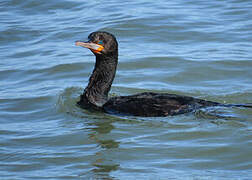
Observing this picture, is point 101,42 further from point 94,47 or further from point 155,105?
point 155,105

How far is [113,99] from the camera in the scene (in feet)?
31.6

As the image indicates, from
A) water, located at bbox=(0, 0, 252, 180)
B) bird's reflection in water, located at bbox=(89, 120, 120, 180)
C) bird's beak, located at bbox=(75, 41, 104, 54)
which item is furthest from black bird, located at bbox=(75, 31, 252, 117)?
bird's reflection in water, located at bbox=(89, 120, 120, 180)

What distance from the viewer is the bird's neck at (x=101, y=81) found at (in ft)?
32.0

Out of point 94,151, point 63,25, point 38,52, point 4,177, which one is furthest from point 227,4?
point 4,177

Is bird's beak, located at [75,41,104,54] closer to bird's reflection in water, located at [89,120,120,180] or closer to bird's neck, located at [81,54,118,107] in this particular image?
bird's neck, located at [81,54,118,107]

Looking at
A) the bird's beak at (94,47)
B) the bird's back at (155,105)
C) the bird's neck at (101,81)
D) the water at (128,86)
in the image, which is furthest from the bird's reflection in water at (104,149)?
the bird's beak at (94,47)

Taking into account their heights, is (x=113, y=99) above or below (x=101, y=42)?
below

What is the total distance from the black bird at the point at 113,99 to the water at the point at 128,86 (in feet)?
0.47

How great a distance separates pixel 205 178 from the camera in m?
6.89

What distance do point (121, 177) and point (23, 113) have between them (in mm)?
3512

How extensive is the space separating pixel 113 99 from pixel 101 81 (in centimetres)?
42

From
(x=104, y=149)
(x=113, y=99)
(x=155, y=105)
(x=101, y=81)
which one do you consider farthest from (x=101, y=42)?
(x=104, y=149)

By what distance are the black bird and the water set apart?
143 millimetres

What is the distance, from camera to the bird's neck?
32.0 ft
